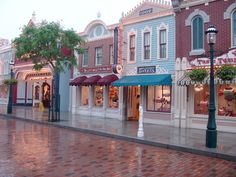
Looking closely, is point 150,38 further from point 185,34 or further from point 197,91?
point 197,91

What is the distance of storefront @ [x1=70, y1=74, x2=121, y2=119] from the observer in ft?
72.3

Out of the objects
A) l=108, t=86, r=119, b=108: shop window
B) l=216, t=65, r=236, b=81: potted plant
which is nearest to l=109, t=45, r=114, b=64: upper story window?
l=108, t=86, r=119, b=108: shop window

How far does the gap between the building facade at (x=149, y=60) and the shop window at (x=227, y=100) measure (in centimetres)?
294

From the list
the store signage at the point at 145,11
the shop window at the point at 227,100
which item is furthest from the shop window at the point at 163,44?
the shop window at the point at 227,100

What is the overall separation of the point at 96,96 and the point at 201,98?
Result: 31.5ft

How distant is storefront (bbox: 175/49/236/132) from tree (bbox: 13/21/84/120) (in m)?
7.20

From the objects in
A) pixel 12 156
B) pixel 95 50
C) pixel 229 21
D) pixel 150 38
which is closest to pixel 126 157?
pixel 12 156

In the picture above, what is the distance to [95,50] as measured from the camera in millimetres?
24109

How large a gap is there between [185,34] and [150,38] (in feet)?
9.07

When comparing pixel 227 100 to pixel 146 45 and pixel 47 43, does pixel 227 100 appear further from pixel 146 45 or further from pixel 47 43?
pixel 47 43

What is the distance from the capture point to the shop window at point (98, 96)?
23.8 metres

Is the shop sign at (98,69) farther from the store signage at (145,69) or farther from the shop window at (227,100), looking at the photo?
the shop window at (227,100)

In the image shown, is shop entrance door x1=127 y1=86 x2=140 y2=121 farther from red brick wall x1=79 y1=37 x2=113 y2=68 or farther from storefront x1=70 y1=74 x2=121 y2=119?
red brick wall x1=79 y1=37 x2=113 y2=68

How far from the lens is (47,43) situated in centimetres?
1947
